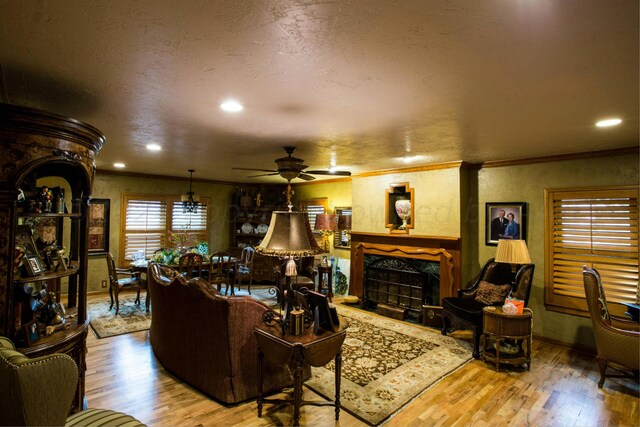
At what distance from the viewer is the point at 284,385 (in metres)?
3.06

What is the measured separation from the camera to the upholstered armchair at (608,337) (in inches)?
120

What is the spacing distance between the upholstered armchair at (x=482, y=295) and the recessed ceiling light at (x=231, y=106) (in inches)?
136

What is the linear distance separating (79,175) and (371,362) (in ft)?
10.8

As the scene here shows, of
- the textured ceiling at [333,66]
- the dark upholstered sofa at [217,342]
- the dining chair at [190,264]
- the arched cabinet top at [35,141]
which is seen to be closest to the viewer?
the textured ceiling at [333,66]

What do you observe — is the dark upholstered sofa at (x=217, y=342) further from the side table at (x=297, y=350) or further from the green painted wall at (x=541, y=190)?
the green painted wall at (x=541, y=190)

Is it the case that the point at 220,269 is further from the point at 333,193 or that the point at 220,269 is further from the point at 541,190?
the point at 541,190

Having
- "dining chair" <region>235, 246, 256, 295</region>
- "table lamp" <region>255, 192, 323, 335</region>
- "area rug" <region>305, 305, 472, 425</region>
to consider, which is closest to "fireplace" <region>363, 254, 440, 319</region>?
"area rug" <region>305, 305, 472, 425</region>

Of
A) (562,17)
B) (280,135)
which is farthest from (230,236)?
(562,17)

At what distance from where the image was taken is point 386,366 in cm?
356

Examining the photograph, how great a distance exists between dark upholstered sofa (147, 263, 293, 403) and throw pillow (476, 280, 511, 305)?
2721 mm

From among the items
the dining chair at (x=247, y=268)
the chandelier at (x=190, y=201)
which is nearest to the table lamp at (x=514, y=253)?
the dining chair at (x=247, y=268)

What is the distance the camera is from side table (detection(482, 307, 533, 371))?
140 inches

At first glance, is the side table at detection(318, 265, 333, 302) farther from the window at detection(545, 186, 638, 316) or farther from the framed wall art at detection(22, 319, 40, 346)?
the framed wall art at detection(22, 319, 40, 346)

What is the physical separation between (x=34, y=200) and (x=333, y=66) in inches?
86.3
